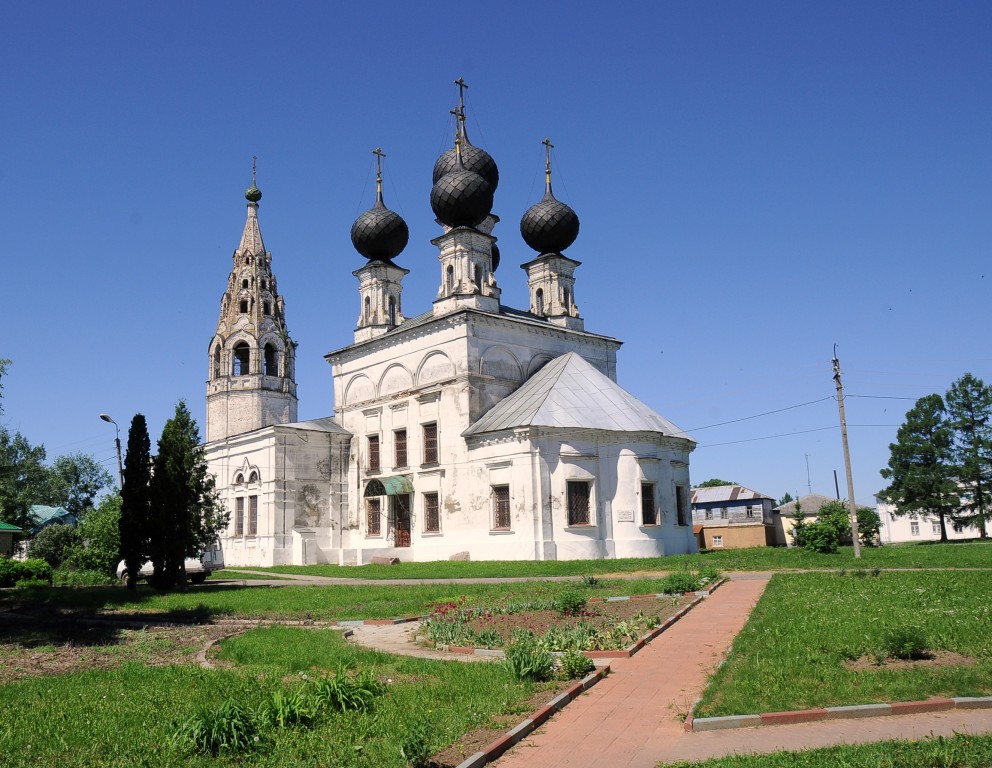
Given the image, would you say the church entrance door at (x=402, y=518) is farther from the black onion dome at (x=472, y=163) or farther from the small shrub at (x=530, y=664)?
the small shrub at (x=530, y=664)

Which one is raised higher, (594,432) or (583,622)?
(594,432)

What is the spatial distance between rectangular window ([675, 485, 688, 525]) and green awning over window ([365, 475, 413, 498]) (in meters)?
10.6

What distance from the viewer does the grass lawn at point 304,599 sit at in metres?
15.4

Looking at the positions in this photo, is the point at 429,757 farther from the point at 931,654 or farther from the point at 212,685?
the point at 931,654

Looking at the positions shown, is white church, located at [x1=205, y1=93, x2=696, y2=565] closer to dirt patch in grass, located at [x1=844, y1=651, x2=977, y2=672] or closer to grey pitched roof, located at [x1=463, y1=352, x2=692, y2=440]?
grey pitched roof, located at [x1=463, y1=352, x2=692, y2=440]

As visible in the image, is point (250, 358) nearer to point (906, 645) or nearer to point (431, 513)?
point (431, 513)

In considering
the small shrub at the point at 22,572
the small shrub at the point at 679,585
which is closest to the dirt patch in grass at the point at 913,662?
the small shrub at the point at 679,585

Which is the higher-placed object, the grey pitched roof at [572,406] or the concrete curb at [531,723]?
the grey pitched roof at [572,406]

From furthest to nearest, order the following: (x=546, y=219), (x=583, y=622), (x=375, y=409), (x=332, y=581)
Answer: (x=546, y=219)
(x=375, y=409)
(x=332, y=581)
(x=583, y=622)

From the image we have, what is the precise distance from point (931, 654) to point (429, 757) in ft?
18.0

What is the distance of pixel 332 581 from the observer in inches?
964

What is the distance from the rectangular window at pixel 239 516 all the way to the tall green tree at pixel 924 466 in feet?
130

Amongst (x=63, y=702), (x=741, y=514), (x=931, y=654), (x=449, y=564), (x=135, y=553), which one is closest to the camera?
(x=63, y=702)

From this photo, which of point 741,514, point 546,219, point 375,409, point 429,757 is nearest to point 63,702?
point 429,757
